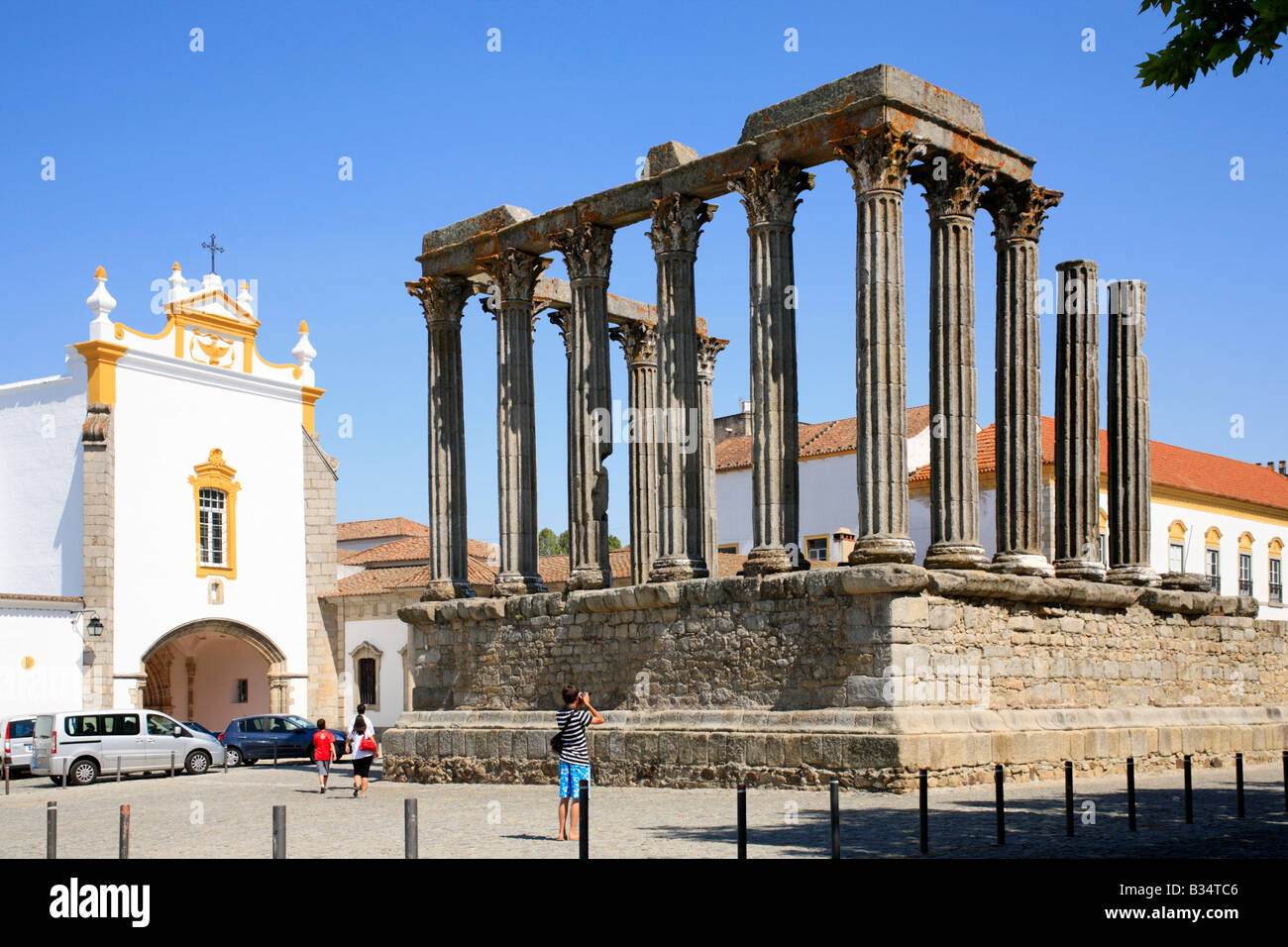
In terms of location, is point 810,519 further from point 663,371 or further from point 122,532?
point 663,371

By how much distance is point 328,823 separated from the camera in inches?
657

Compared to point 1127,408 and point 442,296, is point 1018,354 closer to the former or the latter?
point 1127,408

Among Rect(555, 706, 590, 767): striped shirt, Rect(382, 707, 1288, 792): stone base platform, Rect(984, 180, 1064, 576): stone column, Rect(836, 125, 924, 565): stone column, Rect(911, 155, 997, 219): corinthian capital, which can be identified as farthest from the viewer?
Rect(984, 180, 1064, 576): stone column

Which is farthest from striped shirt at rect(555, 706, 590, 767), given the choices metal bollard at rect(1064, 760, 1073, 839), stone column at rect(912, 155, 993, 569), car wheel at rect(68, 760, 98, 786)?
car wheel at rect(68, 760, 98, 786)

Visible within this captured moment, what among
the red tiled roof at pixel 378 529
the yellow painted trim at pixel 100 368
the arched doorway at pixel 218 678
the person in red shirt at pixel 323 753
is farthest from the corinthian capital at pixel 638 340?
the red tiled roof at pixel 378 529

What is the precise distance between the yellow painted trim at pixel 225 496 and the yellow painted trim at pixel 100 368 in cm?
313

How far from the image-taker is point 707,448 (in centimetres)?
2450

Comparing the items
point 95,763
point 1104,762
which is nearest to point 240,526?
point 95,763

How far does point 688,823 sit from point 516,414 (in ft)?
35.9

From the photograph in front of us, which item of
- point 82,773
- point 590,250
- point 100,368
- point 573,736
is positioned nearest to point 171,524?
point 100,368

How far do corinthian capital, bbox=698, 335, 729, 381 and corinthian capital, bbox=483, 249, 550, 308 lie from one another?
14.3ft

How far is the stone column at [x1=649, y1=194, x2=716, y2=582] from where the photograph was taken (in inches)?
838

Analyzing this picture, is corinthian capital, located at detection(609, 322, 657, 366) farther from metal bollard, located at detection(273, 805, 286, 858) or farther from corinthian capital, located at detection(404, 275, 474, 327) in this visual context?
metal bollard, located at detection(273, 805, 286, 858)

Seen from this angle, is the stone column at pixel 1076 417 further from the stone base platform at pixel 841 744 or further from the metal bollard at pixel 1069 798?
the metal bollard at pixel 1069 798
